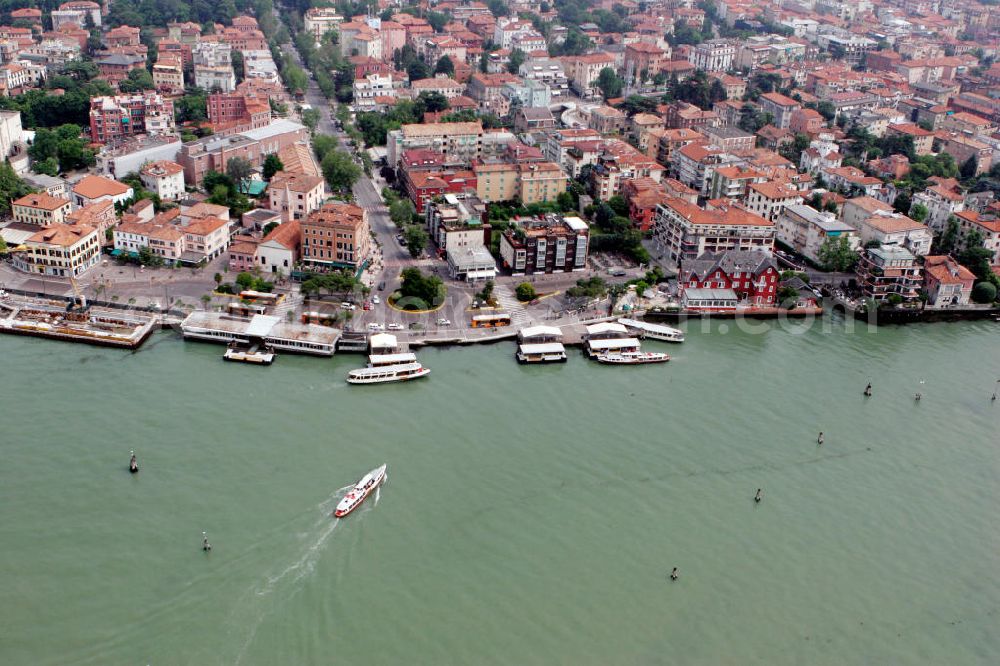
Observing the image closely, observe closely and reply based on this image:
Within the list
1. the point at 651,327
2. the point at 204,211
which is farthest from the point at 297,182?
the point at 651,327

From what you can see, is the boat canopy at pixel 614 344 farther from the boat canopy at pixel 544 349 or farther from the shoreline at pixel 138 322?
the boat canopy at pixel 544 349

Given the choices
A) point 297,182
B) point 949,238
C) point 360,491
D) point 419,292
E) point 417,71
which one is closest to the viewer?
point 360,491

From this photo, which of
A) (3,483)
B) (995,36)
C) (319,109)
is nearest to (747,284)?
(3,483)

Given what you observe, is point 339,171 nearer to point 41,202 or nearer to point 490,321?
point 41,202

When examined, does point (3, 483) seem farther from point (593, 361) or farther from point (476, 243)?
point (476, 243)

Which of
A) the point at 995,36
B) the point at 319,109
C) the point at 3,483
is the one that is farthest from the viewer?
the point at 995,36
